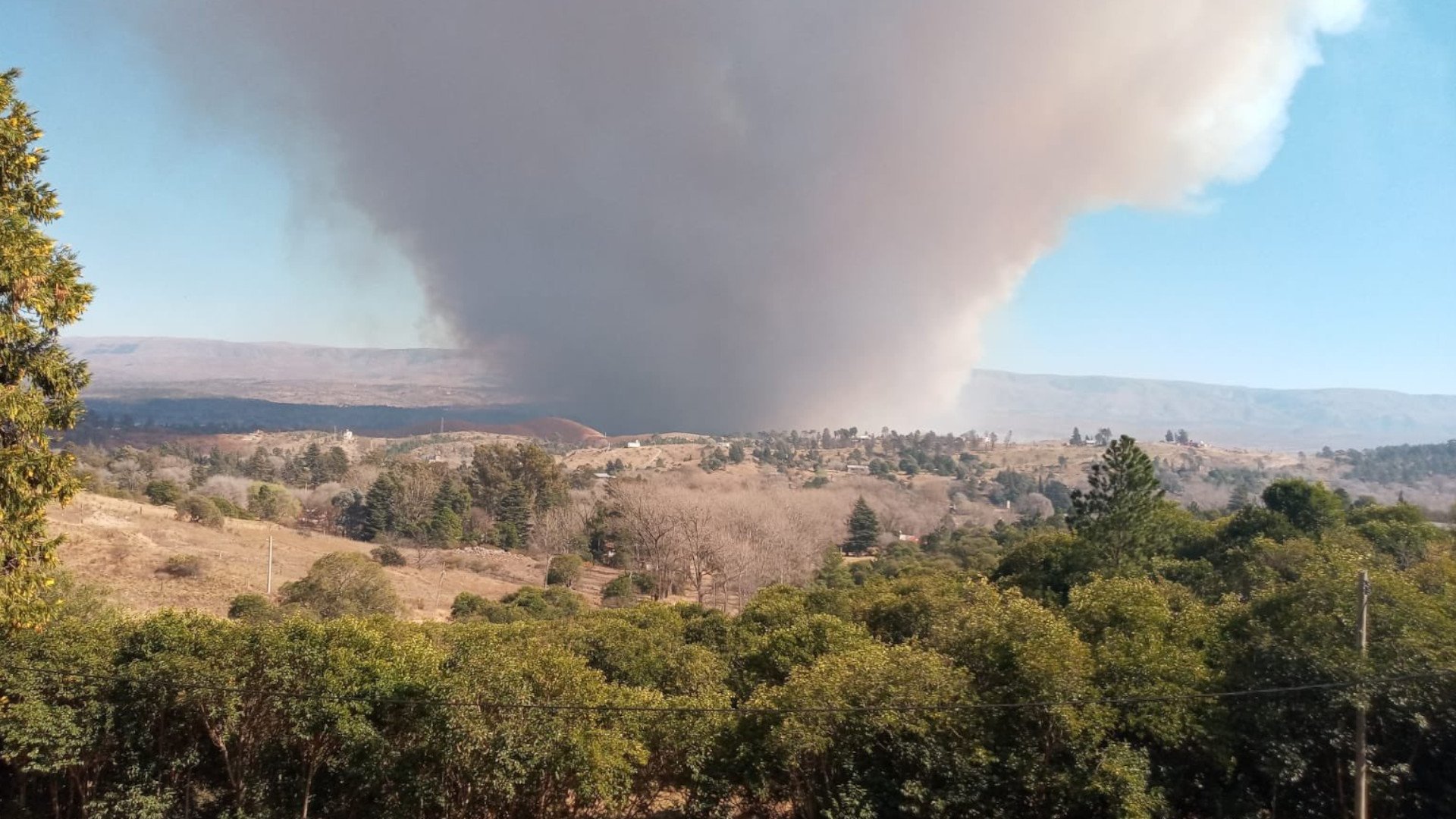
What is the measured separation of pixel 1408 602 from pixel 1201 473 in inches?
4244

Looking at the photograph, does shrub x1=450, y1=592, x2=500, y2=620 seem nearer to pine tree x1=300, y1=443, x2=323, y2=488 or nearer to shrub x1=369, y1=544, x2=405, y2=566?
shrub x1=369, y1=544, x2=405, y2=566

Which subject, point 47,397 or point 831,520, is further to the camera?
point 831,520

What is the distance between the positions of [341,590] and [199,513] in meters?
18.6

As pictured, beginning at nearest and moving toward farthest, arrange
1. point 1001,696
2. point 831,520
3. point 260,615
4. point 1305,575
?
1. point 1001,696
2. point 1305,575
3. point 260,615
4. point 831,520

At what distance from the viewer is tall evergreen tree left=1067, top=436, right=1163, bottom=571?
24.4 meters

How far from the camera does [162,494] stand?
41.0 meters

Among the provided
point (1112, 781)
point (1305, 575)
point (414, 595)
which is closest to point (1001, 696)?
point (1112, 781)

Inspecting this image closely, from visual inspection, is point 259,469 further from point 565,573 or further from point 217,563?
point 217,563

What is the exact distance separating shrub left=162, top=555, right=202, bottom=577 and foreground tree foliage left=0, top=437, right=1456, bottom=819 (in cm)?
1704

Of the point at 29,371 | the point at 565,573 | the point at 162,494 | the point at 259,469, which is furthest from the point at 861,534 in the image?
the point at 259,469

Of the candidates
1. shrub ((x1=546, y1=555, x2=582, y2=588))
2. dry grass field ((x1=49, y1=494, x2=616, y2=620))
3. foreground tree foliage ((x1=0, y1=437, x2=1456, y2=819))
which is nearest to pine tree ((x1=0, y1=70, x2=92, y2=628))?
foreground tree foliage ((x1=0, y1=437, x2=1456, y2=819))

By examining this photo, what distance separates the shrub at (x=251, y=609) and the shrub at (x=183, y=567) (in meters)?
6.22

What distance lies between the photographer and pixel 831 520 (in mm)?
54219

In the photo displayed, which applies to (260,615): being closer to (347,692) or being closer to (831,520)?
(347,692)
